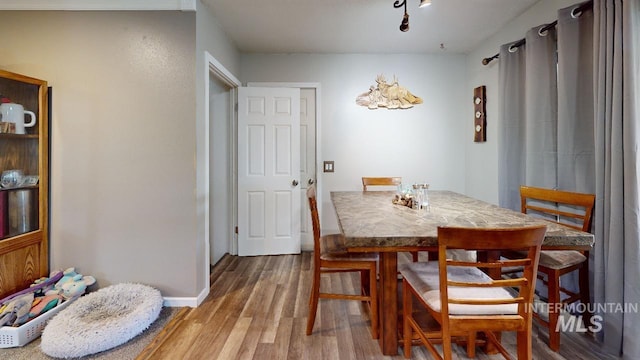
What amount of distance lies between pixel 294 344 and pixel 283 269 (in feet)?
4.18

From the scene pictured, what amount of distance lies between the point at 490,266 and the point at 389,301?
2.07ft

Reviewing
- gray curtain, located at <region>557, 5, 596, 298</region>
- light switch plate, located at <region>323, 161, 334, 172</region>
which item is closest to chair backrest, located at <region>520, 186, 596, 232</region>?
gray curtain, located at <region>557, 5, 596, 298</region>

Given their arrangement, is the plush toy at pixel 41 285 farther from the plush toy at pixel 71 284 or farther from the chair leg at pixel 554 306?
the chair leg at pixel 554 306

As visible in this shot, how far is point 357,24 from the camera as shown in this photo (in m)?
2.85

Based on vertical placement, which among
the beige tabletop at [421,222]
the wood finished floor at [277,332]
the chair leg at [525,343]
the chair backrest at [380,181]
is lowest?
the wood finished floor at [277,332]

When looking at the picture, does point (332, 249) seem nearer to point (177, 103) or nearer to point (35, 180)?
point (177, 103)

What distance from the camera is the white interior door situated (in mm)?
3420

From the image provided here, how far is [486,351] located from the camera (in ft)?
5.65

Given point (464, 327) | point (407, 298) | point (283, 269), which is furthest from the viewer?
point (283, 269)

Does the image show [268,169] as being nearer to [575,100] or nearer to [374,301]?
[374,301]

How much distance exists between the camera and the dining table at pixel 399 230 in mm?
1309

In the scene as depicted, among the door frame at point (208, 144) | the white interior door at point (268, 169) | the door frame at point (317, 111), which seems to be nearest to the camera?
the door frame at point (208, 144)

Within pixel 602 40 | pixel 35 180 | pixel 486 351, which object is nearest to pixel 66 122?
pixel 35 180

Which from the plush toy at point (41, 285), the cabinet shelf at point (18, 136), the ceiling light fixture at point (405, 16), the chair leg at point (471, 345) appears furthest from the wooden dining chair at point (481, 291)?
the cabinet shelf at point (18, 136)
